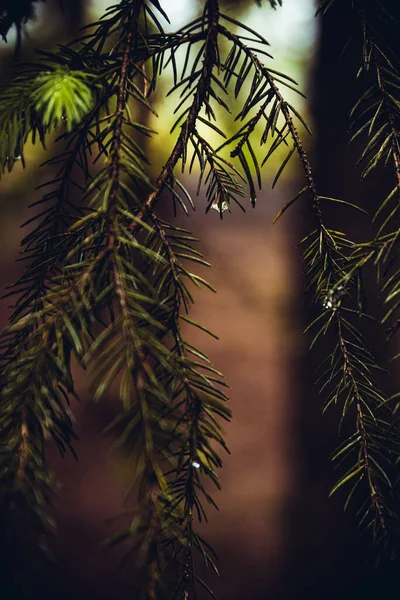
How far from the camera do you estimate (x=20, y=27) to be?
43 centimetres

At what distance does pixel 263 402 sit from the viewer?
150 centimetres

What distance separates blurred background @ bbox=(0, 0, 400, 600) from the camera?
4.20 ft

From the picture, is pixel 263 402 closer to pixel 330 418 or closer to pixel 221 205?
pixel 330 418

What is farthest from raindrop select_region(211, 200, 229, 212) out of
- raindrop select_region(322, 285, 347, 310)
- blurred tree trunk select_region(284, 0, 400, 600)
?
blurred tree trunk select_region(284, 0, 400, 600)

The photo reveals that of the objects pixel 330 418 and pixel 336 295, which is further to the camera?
pixel 330 418

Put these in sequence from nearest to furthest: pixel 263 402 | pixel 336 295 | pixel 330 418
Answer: pixel 336 295 < pixel 330 418 < pixel 263 402

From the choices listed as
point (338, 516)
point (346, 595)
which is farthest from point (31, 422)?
point (346, 595)

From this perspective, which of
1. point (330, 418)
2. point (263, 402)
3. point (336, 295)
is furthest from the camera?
point (263, 402)

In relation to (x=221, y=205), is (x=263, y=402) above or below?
below

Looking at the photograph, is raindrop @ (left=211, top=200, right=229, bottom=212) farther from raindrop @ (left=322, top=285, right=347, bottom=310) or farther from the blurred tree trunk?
the blurred tree trunk

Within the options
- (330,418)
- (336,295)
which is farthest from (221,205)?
(330,418)

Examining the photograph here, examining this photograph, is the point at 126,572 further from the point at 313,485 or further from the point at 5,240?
the point at 5,240

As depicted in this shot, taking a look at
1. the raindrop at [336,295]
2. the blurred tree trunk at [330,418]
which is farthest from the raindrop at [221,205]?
the blurred tree trunk at [330,418]

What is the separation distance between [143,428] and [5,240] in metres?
1.25
